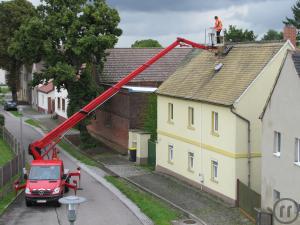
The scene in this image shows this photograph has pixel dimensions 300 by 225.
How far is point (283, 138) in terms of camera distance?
76.7 ft

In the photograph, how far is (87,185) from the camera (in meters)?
33.8

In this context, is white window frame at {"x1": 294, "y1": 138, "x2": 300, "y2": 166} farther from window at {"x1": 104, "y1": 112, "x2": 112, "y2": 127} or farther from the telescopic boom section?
window at {"x1": 104, "y1": 112, "x2": 112, "y2": 127}

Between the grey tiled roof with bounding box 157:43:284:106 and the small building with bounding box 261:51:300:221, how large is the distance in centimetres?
410

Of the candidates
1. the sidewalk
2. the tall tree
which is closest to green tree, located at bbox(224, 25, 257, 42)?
the tall tree

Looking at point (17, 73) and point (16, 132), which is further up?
point (17, 73)

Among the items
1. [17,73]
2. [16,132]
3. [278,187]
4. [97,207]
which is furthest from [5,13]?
[278,187]

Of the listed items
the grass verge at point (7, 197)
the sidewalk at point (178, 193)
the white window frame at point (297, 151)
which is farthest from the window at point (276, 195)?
the grass verge at point (7, 197)

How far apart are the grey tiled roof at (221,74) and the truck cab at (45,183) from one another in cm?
884

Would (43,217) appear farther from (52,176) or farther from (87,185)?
(87,185)

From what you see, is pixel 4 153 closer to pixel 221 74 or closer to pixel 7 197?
pixel 7 197

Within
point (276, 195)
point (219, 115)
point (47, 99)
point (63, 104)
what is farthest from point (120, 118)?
point (47, 99)

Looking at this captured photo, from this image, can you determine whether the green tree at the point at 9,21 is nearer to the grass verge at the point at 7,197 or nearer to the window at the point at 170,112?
the window at the point at 170,112

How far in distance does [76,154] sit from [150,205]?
714 inches

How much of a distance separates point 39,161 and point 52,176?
61.9 inches
